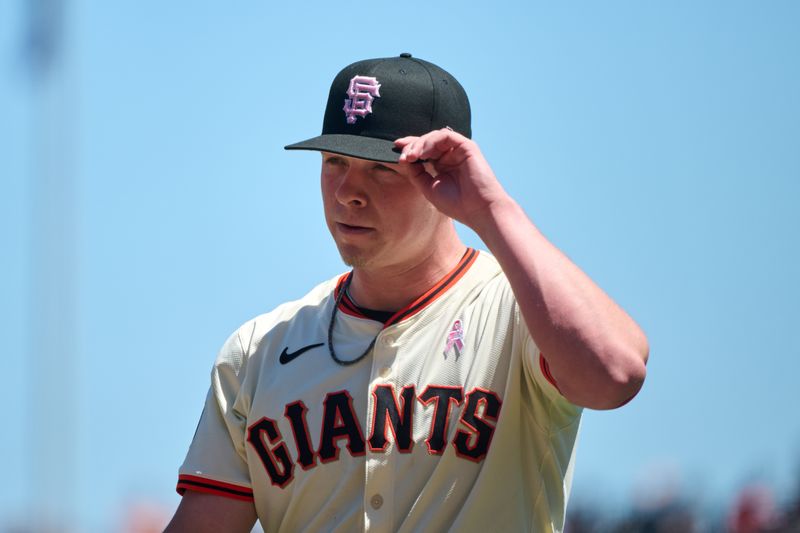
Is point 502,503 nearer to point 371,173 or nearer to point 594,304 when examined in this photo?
point 594,304

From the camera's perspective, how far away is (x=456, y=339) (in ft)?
12.8

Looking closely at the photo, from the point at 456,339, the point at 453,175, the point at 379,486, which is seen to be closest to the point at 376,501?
the point at 379,486

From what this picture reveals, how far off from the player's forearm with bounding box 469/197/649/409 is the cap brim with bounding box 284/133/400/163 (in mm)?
567

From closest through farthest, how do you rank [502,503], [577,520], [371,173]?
[502,503], [371,173], [577,520]

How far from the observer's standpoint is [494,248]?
3453 millimetres

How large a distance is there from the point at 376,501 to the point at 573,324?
895 millimetres

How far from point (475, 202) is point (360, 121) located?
68cm

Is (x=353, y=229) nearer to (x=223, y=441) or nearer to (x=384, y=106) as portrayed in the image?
(x=384, y=106)

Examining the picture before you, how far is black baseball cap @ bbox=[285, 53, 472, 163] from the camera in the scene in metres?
4.01

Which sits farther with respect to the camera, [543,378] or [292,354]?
[292,354]

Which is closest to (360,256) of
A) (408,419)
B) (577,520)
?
(408,419)

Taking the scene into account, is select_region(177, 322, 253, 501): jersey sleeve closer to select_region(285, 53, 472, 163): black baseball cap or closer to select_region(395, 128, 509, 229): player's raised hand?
select_region(285, 53, 472, 163): black baseball cap

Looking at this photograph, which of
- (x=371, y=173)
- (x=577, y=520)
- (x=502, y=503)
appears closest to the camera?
(x=502, y=503)

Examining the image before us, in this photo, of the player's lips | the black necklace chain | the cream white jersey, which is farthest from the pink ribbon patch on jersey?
the player's lips
